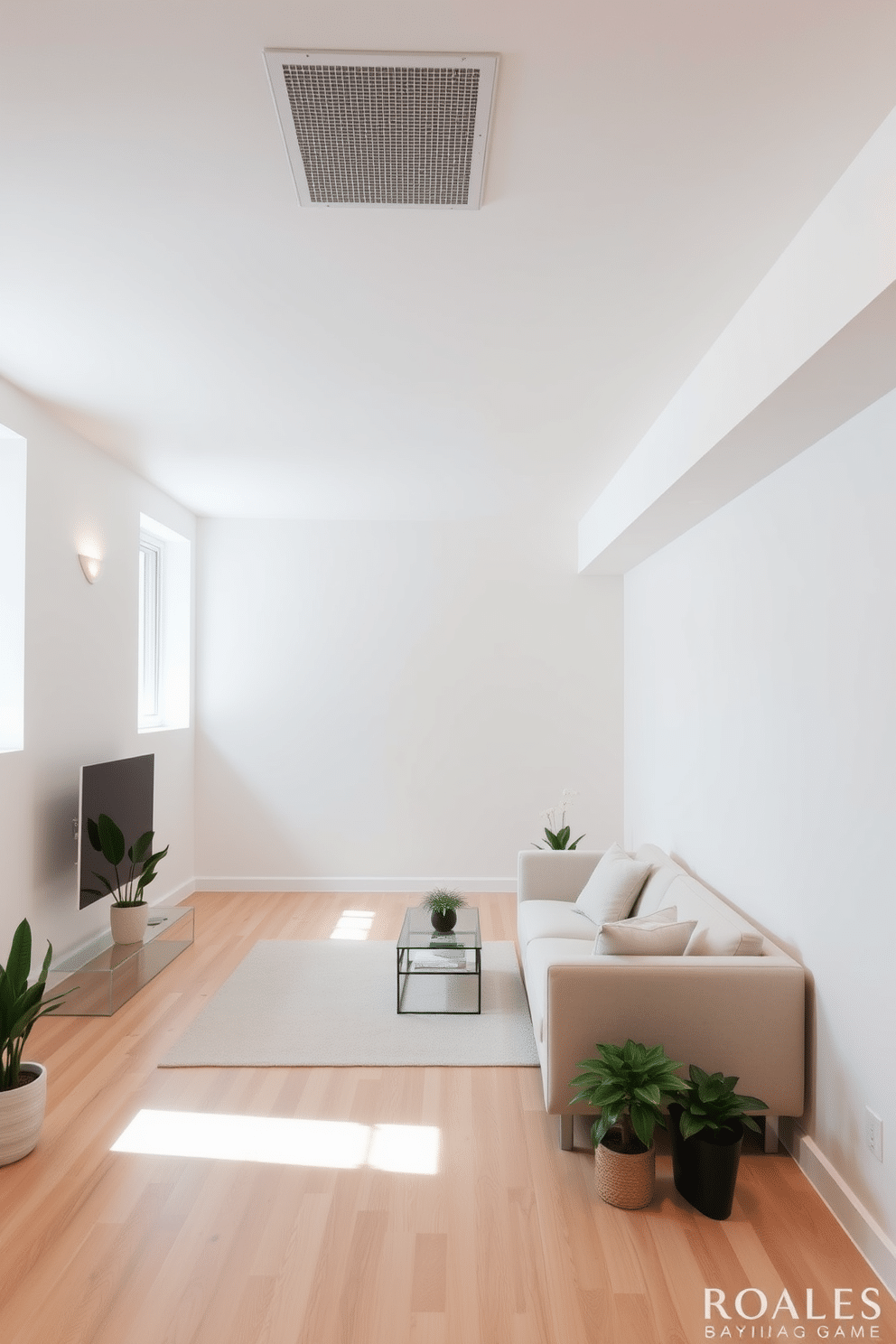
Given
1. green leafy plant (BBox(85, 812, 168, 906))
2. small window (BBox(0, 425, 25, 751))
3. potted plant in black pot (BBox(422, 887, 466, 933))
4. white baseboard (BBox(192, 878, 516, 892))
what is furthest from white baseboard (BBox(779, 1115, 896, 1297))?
white baseboard (BBox(192, 878, 516, 892))

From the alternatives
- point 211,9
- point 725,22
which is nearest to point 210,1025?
point 211,9

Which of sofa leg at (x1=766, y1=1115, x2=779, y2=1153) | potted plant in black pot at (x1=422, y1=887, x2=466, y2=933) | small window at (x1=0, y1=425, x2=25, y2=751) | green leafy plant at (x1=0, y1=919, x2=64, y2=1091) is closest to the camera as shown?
green leafy plant at (x1=0, y1=919, x2=64, y2=1091)

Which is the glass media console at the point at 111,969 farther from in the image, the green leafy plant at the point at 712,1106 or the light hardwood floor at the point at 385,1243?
the green leafy plant at the point at 712,1106

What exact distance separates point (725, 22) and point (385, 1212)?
2.95m

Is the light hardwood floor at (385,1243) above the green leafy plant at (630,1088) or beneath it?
beneath

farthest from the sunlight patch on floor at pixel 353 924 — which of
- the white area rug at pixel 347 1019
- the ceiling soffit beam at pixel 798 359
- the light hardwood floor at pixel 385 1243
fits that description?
the ceiling soffit beam at pixel 798 359

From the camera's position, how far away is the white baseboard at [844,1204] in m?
2.15

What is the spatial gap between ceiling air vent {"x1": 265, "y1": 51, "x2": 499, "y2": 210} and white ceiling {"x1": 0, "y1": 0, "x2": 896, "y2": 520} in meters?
0.04

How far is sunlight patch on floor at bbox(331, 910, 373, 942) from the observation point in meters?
5.25

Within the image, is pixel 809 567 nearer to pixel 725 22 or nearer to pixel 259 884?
pixel 725 22

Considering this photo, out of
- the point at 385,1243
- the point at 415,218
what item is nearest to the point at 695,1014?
the point at 385,1243

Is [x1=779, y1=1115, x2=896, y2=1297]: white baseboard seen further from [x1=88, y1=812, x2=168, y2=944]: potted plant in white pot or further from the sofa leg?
[x1=88, y1=812, x2=168, y2=944]: potted plant in white pot

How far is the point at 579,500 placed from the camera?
5527 mm

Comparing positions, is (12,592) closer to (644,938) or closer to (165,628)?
(165,628)
